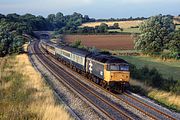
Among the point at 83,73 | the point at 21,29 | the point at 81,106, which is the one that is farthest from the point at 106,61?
the point at 21,29

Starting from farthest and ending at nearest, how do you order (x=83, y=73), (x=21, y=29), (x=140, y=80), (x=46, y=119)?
(x=21, y=29), (x=83, y=73), (x=140, y=80), (x=46, y=119)

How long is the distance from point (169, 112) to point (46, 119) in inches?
327

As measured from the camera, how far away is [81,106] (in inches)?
955

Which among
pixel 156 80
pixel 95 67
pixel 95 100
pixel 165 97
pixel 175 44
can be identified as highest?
pixel 95 67

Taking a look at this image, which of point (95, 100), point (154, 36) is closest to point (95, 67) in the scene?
point (95, 100)

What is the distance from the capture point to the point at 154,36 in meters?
82.2

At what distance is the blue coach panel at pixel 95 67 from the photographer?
31.6 metres

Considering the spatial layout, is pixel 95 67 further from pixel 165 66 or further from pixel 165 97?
pixel 165 66

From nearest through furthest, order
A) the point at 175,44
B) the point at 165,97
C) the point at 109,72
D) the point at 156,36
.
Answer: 1. the point at 165,97
2. the point at 109,72
3. the point at 175,44
4. the point at 156,36

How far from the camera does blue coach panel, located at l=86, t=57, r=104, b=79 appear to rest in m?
31.6

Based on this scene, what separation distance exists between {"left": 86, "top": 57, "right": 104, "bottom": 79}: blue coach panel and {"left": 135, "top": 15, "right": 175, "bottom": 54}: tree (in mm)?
45491

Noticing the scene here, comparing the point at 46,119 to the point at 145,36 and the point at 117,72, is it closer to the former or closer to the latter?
the point at 117,72

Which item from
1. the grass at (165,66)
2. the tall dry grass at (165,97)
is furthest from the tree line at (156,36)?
the tall dry grass at (165,97)

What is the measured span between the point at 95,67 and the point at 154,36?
5033cm
